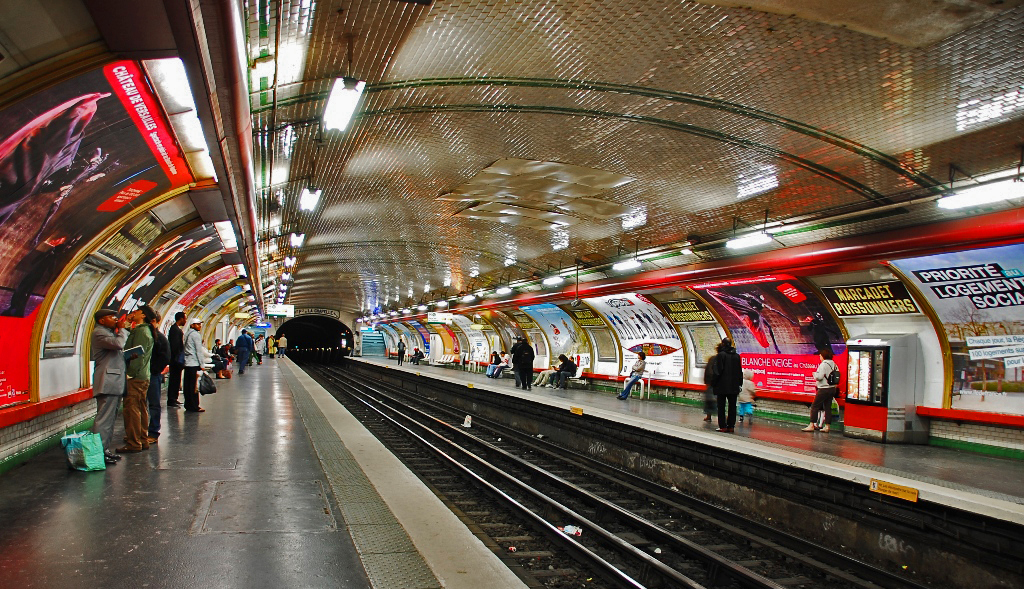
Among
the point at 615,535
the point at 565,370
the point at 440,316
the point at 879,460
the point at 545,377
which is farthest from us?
the point at 440,316

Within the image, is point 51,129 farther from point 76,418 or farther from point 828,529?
point 828,529

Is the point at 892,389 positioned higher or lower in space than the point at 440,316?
lower

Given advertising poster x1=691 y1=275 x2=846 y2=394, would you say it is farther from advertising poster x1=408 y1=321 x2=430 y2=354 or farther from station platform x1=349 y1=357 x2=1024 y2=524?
advertising poster x1=408 y1=321 x2=430 y2=354

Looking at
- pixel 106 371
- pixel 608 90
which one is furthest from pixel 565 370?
pixel 106 371

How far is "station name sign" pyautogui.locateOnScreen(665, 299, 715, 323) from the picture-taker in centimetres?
1422

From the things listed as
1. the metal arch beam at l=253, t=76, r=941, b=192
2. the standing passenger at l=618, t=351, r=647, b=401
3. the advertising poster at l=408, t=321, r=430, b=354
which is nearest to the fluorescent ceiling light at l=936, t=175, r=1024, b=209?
the metal arch beam at l=253, t=76, r=941, b=192

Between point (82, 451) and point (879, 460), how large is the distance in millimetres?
8772

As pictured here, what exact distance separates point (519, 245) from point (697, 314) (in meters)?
→ 4.53

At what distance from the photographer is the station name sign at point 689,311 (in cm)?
1422

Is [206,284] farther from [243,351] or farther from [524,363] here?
[243,351]

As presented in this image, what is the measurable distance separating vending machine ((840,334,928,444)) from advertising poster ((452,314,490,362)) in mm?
A: 20408

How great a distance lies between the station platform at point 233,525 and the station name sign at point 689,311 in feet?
29.6

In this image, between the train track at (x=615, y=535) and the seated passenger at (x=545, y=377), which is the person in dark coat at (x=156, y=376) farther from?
the seated passenger at (x=545, y=377)

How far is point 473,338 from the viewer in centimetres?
3155
